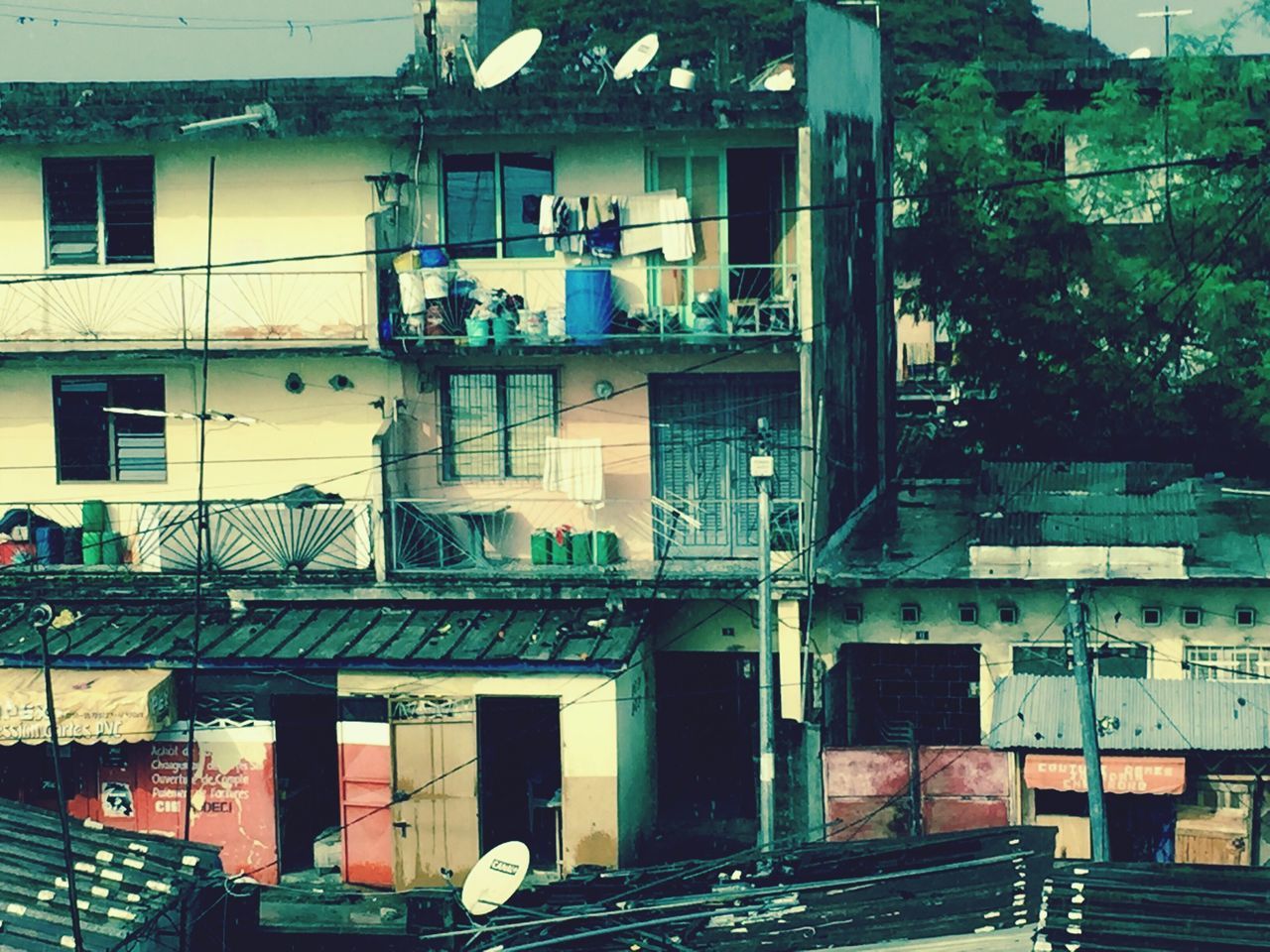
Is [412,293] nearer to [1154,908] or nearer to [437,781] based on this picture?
[437,781]

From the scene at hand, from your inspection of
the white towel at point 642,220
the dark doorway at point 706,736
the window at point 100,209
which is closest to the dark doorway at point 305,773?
the dark doorway at point 706,736

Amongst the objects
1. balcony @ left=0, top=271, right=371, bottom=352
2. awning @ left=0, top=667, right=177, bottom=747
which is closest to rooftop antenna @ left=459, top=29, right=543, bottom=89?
balcony @ left=0, top=271, right=371, bottom=352

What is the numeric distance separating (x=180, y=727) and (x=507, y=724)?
4.35 m

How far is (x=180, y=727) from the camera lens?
28.2 meters

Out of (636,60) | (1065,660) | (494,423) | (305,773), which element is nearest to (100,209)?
(494,423)

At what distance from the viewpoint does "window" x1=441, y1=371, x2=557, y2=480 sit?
2966cm

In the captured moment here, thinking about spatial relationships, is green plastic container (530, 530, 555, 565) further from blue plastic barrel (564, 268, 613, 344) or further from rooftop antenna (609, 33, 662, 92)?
rooftop antenna (609, 33, 662, 92)

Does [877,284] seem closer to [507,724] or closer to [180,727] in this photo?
[507,724]

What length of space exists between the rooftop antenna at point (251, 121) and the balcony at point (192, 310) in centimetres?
201

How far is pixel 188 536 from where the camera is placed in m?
29.8

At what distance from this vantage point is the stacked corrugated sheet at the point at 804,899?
18094 millimetres

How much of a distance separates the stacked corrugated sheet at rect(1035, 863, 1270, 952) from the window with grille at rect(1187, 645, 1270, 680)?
34.9ft

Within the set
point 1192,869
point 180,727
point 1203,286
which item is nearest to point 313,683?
point 180,727

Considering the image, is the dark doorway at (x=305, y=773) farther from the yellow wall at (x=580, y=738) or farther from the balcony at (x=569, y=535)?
the balcony at (x=569, y=535)
